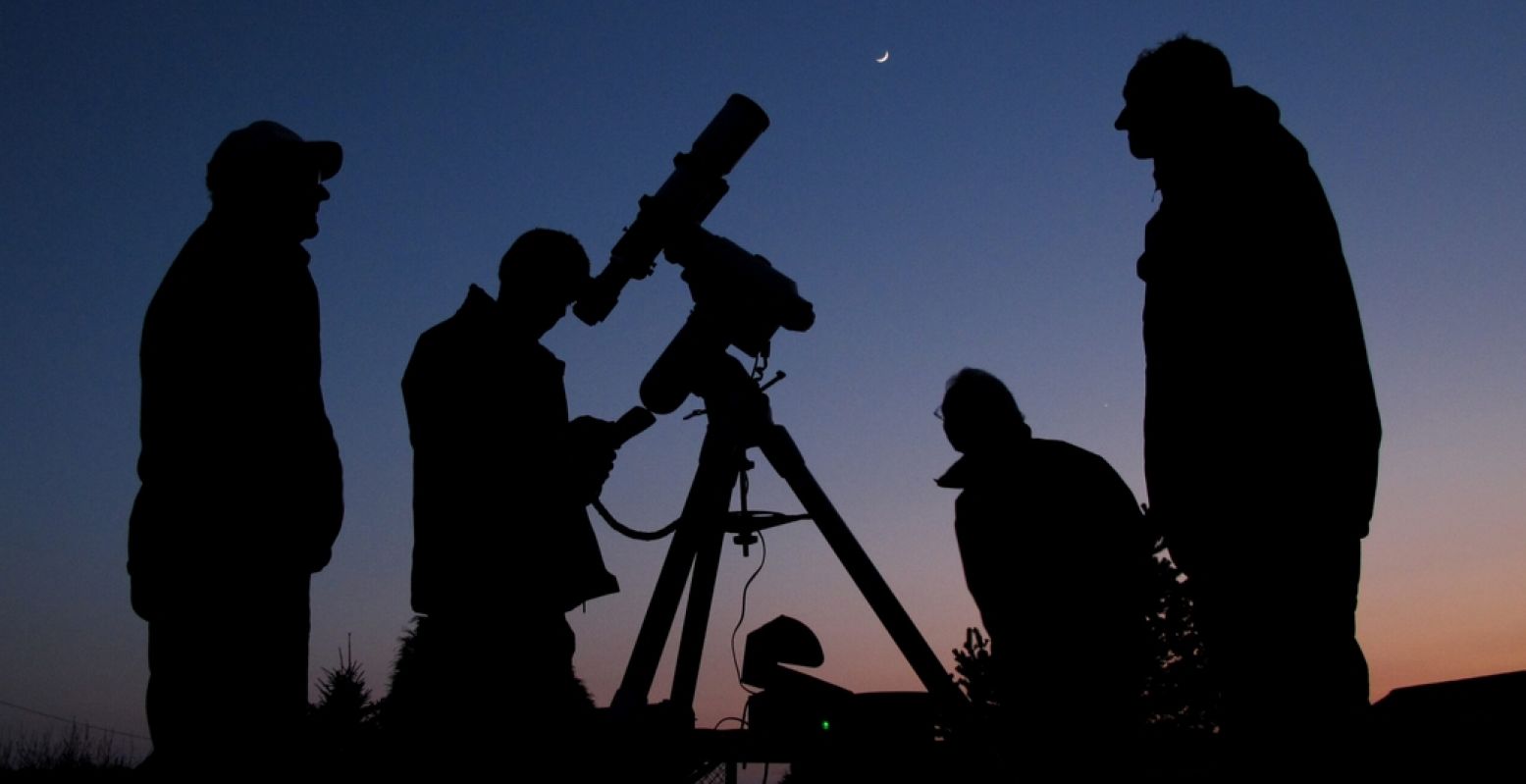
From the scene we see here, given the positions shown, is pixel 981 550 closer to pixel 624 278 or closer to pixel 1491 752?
pixel 1491 752

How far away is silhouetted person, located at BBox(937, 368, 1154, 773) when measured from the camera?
300 cm

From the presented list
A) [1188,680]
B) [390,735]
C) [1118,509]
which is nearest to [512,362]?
[390,735]

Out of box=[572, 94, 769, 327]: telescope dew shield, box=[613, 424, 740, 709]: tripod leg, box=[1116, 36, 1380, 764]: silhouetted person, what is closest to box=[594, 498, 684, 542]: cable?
box=[613, 424, 740, 709]: tripod leg

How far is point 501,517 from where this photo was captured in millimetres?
2895

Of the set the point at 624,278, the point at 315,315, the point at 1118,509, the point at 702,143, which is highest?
the point at 702,143

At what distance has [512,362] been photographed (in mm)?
3105

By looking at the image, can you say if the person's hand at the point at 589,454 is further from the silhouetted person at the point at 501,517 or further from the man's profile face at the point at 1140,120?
the man's profile face at the point at 1140,120

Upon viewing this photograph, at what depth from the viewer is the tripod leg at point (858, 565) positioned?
3617mm

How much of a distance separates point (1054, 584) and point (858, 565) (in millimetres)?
854

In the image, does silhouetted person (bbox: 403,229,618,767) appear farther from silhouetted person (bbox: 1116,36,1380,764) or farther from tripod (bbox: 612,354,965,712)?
silhouetted person (bbox: 1116,36,1380,764)

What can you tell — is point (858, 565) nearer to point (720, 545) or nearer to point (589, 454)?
point (720, 545)

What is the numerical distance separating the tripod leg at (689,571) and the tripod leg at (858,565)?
207mm

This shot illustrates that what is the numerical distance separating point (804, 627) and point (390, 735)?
5.21ft

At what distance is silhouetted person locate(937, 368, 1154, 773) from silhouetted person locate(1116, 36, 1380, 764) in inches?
37.0
